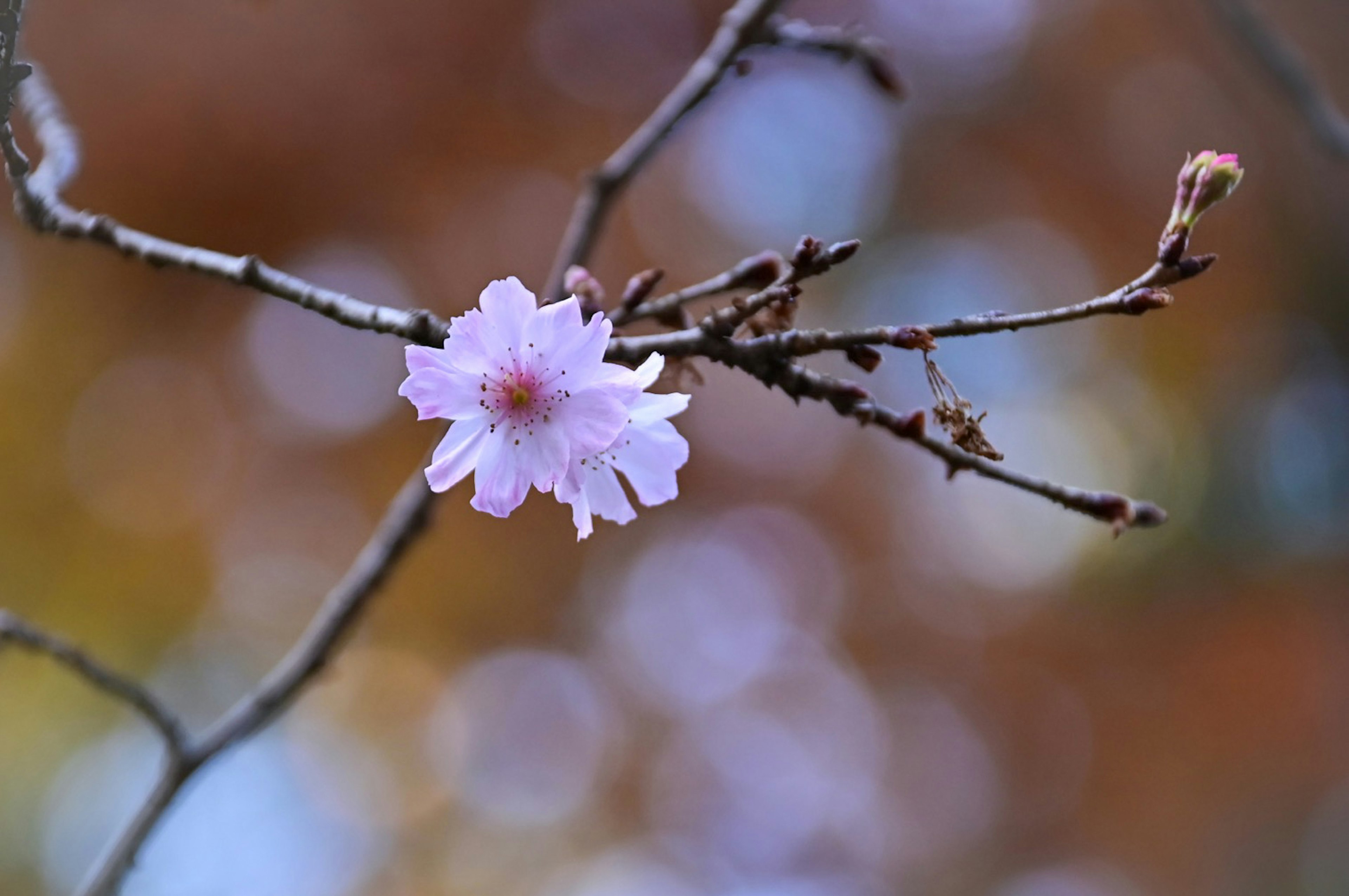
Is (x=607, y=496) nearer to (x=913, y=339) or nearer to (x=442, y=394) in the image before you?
(x=442, y=394)

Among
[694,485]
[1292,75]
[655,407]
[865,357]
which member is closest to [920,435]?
[865,357]

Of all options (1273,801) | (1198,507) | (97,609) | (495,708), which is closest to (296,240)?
(97,609)

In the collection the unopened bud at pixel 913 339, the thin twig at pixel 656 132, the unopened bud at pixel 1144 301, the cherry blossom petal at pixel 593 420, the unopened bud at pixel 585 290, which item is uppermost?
the thin twig at pixel 656 132

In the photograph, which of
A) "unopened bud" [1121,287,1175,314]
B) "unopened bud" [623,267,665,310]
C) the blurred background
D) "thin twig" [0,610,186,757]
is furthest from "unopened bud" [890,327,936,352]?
the blurred background

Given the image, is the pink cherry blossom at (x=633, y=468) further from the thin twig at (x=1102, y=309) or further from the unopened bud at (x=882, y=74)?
the unopened bud at (x=882, y=74)

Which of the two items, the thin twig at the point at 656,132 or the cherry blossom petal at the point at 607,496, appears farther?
the thin twig at the point at 656,132

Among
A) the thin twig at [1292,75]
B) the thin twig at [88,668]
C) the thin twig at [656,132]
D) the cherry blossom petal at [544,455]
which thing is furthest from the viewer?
the thin twig at [1292,75]

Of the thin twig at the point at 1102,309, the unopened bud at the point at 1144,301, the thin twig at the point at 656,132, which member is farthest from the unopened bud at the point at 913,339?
the thin twig at the point at 656,132
